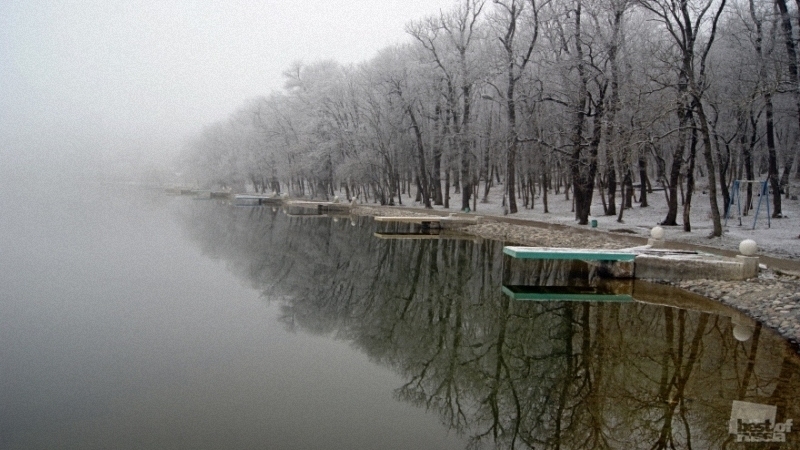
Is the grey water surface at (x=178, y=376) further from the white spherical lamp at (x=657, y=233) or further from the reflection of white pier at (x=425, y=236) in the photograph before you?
the reflection of white pier at (x=425, y=236)

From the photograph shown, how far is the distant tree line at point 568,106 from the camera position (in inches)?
709

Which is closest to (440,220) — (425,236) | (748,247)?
(425,236)

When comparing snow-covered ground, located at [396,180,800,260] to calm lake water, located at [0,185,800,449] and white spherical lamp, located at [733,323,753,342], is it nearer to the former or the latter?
calm lake water, located at [0,185,800,449]

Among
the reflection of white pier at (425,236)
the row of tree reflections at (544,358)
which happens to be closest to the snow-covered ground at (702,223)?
the reflection of white pier at (425,236)

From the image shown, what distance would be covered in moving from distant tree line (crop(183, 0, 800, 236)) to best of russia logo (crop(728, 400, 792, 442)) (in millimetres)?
10682

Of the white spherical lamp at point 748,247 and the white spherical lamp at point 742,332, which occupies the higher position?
the white spherical lamp at point 748,247

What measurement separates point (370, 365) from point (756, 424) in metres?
4.90

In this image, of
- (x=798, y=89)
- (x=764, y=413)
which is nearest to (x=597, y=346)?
(x=764, y=413)

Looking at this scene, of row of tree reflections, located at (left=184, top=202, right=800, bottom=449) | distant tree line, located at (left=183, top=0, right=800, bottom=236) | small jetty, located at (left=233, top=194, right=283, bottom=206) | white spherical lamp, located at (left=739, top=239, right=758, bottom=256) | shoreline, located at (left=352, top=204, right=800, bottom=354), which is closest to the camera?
row of tree reflections, located at (left=184, top=202, right=800, bottom=449)

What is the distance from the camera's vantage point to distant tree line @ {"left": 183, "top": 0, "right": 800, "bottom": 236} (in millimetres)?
18016

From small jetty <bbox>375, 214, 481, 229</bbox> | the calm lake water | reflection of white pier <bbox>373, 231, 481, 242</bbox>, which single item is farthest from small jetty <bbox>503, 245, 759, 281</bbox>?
small jetty <bbox>375, 214, 481, 229</bbox>

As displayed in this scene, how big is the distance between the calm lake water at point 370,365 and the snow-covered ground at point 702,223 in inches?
190

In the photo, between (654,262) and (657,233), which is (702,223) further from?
(654,262)

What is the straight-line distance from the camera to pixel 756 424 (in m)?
6.09
